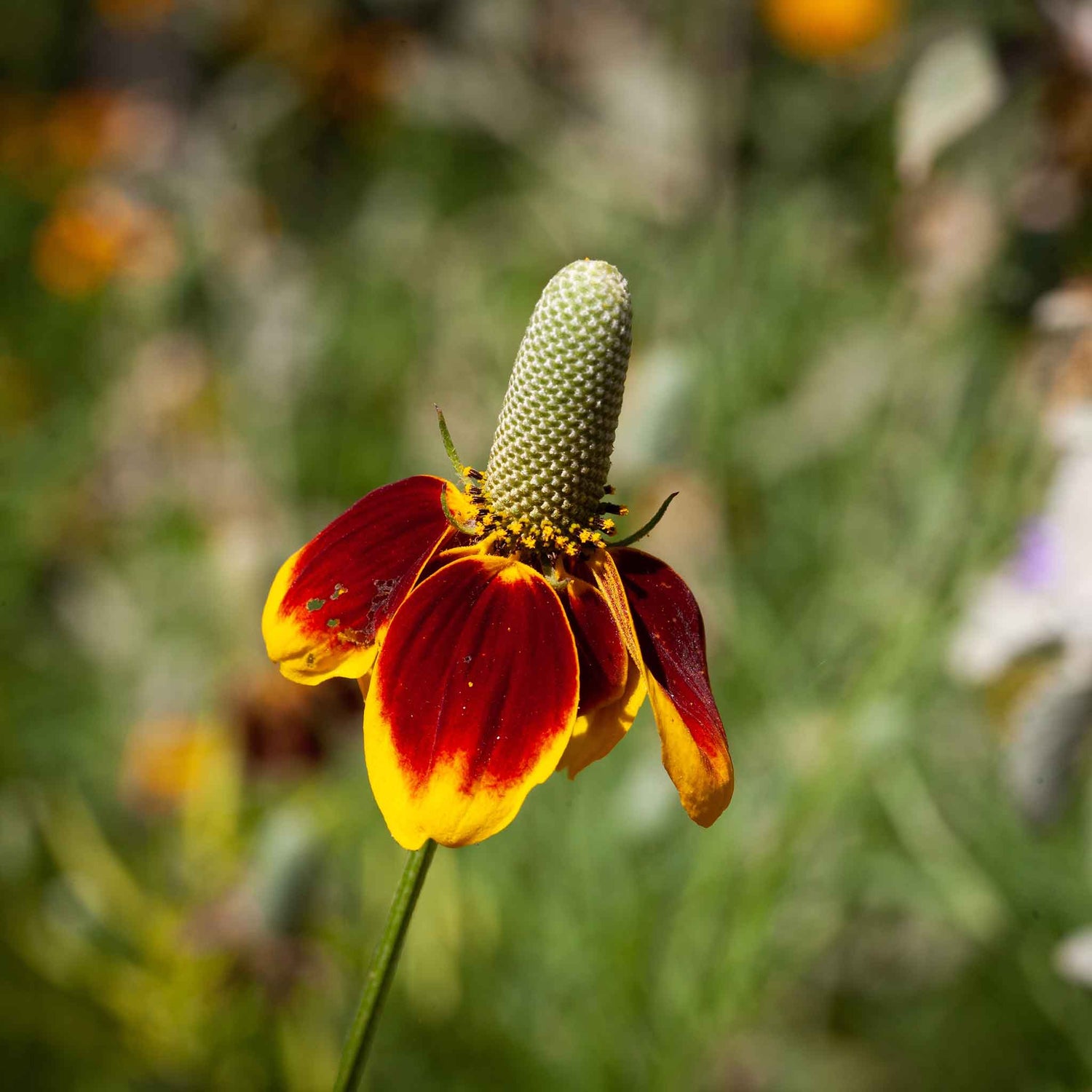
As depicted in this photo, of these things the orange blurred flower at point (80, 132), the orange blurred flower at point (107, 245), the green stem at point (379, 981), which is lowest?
the green stem at point (379, 981)

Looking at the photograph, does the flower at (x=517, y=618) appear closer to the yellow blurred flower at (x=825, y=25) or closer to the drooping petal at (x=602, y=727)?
the drooping petal at (x=602, y=727)

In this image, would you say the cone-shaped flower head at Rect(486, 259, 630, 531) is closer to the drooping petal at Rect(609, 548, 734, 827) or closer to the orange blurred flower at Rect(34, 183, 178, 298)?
the drooping petal at Rect(609, 548, 734, 827)

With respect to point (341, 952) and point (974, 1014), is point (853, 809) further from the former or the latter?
point (341, 952)

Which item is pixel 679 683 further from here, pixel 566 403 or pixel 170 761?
pixel 170 761

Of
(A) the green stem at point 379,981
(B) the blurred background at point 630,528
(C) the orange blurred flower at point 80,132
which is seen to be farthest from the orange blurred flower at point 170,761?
(C) the orange blurred flower at point 80,132

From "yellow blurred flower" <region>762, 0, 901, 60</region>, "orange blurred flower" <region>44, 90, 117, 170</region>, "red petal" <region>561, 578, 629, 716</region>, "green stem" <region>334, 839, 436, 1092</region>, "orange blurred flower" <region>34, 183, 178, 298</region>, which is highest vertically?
"yellow blurred flower" <region>762, 0, 901, 60</region>

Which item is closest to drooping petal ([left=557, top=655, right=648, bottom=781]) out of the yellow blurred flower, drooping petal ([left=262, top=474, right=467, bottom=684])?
drooping petal ([left=262, top=474, right=467, bottom=684])

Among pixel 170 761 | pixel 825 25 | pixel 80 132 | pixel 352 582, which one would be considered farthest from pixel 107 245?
pixel 825 25
